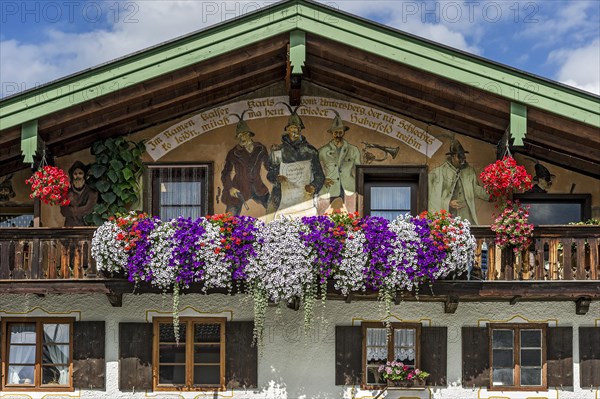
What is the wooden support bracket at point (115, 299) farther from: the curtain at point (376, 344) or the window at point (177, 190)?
the curtain at point (376, 344)

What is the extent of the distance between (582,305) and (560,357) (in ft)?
2.94

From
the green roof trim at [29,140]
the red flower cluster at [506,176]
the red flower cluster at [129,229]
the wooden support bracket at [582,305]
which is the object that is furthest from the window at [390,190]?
the green roof trim at [29,140]

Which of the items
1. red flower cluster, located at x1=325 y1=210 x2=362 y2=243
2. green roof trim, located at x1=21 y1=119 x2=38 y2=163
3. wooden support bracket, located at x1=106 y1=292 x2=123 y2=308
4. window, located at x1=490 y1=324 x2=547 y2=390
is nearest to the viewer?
red flower cluster, located at x1=325 y1=210 x2=362 y2=243

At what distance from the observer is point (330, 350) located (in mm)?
14836

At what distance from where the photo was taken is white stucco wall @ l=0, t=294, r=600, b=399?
14.8m

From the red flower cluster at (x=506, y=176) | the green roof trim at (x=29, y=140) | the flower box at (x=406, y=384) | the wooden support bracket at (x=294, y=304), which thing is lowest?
the flower box at (x=406, y=384)

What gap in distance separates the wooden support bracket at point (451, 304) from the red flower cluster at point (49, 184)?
5973mm

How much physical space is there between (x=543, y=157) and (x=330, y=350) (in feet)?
15.0

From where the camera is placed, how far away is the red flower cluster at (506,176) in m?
14.1

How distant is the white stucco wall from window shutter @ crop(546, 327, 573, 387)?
98 millimetres

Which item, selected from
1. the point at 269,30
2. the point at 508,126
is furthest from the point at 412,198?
the point at 269,30

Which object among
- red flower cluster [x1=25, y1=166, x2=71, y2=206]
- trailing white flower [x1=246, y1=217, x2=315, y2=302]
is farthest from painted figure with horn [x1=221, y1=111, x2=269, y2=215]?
red flower cluster [x1=25, y1=166, x2=71, y2=206]

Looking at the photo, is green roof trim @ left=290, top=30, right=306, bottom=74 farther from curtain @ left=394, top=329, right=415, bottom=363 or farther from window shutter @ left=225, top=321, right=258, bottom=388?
curtain @ left=394, top=329, right=415, bottom=363

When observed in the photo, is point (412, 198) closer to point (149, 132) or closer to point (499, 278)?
point (499, 278)
